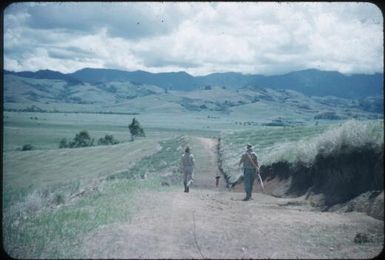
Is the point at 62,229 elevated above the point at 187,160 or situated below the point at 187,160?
below

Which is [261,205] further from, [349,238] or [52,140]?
[52,140]

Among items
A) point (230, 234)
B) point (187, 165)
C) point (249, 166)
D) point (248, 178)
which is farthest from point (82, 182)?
point (230, 234)

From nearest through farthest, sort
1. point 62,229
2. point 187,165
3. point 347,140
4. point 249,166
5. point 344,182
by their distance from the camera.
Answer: point 62,229, point 344,182, point 347,140, point 249,166, point 187,165

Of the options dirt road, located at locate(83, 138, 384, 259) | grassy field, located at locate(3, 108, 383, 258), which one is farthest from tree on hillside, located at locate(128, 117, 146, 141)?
dirt road, located at locate(83, 138, 384, 259)

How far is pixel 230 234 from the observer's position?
440 inches

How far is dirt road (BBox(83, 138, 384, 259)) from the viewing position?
31.2 ft

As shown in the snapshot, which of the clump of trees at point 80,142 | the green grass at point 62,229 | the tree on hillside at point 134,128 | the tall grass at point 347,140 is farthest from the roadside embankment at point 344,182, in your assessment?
the tree on hillside at point 134,128

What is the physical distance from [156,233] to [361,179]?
319 inches

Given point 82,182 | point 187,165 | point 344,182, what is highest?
point 344,182

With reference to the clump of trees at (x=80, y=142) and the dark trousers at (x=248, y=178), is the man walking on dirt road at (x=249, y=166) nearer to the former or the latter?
the dark trousers at (x=248, y=178)

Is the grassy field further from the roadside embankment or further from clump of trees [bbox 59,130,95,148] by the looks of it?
clump of trees [bbox 59,130,95,148]

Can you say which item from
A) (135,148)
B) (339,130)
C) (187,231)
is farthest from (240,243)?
(135,148)

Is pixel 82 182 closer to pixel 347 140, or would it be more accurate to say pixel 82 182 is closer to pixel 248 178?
pixel 248 178

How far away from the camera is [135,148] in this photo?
63.2 metres
